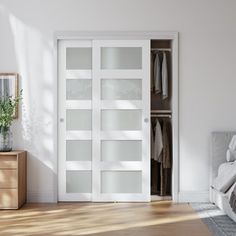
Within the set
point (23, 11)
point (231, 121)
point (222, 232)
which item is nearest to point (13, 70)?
point (23, 11)

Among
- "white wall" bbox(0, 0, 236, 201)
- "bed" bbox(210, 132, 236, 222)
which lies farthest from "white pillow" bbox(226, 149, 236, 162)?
"white wall" bbox(0, 0, 236, 201)

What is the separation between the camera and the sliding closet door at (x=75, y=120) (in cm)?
592

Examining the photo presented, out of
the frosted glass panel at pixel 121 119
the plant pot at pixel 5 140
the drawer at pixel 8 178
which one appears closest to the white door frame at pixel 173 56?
the frosted glass panel at pixel 121 119

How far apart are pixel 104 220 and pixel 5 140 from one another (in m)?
1.57

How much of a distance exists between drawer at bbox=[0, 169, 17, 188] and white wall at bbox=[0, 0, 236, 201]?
0.45 metres

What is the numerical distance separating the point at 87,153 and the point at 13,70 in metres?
1.31

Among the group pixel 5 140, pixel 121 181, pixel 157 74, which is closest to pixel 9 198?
pixel 5 140

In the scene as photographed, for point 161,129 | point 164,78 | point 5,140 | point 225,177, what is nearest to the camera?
point 225,177

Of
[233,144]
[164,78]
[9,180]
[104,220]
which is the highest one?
[164,78]

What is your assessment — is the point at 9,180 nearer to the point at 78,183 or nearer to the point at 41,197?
the point at 41,197

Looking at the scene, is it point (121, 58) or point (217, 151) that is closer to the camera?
point (217, 151)

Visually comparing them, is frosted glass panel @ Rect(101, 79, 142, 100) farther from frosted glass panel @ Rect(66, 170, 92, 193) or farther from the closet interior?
frosted glass panel @ Rect(66, 170, 92, 193)

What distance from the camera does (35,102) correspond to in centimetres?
591

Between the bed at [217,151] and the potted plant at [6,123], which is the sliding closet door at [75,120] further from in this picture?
the bed at [217,151]
